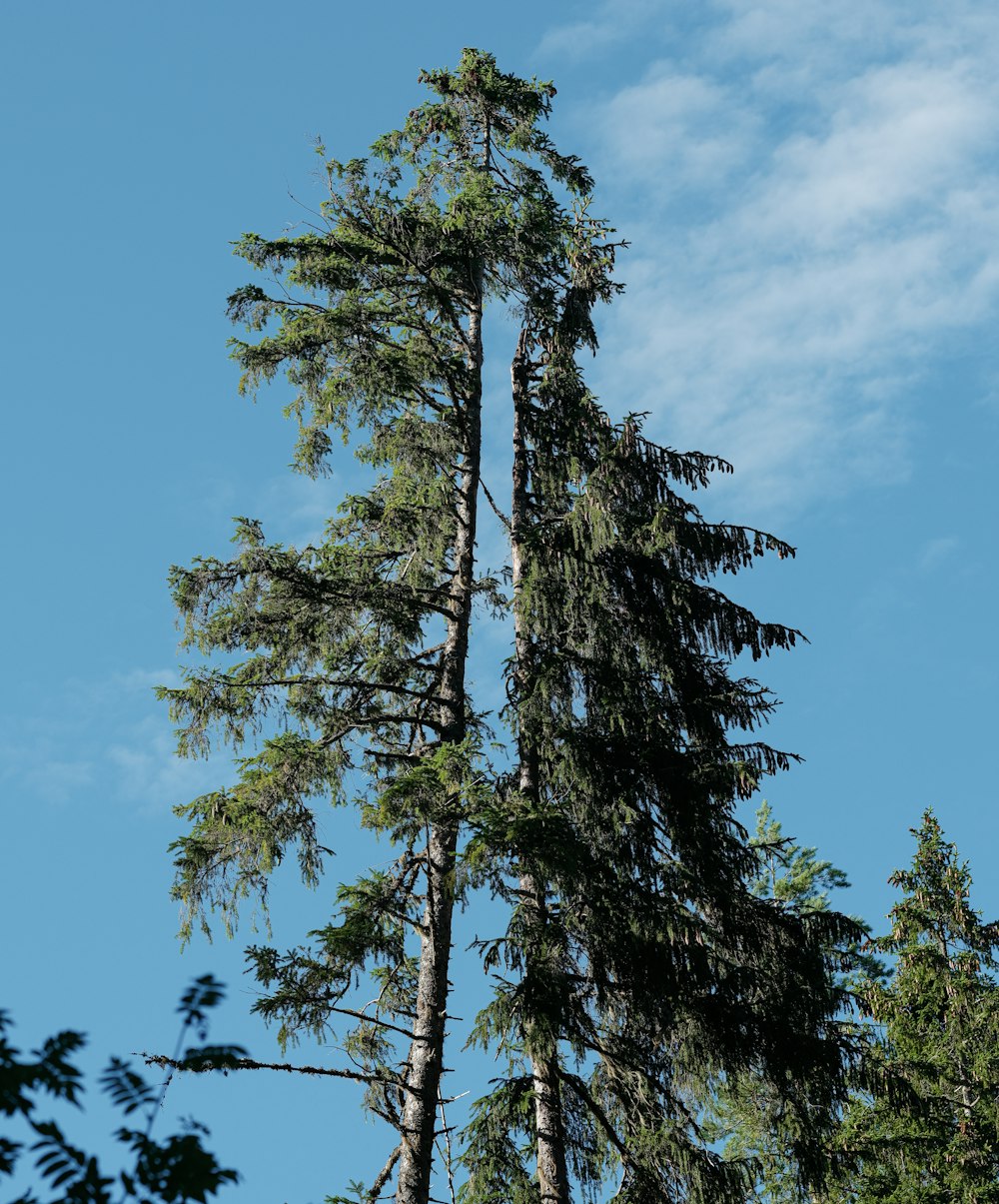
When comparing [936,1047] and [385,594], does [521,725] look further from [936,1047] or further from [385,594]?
[936,1047]

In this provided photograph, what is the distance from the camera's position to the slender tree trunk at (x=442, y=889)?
11.6m

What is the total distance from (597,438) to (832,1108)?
6.82 m

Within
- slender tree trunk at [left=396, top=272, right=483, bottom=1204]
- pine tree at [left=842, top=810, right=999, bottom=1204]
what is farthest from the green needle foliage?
pine tree at [left=842, top=810, right=999, bottom=1204]

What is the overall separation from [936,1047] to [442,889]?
9.09 meters

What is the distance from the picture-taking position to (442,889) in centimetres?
1262

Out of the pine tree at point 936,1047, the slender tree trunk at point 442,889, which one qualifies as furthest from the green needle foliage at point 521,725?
the pine tree at point 936,1047

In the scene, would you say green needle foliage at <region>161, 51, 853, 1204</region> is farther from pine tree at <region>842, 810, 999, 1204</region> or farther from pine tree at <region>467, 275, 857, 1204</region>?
pine tree at <region>842, 810, 999, 1204</region>

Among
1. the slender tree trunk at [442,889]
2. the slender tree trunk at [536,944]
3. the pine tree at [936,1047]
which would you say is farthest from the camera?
the pine tree at [936,1047]

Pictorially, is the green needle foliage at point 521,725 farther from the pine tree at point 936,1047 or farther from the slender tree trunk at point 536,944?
the pine tree at point 936,1047

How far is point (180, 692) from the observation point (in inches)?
551

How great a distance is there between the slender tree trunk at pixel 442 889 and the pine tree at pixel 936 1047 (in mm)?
7117

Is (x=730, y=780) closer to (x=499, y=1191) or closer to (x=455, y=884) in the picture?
(x=455, y=884)

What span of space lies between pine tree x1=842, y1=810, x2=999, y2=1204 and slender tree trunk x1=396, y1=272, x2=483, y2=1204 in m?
7.12

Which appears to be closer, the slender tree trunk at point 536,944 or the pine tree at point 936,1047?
the slender tree trunk at point 536,944
